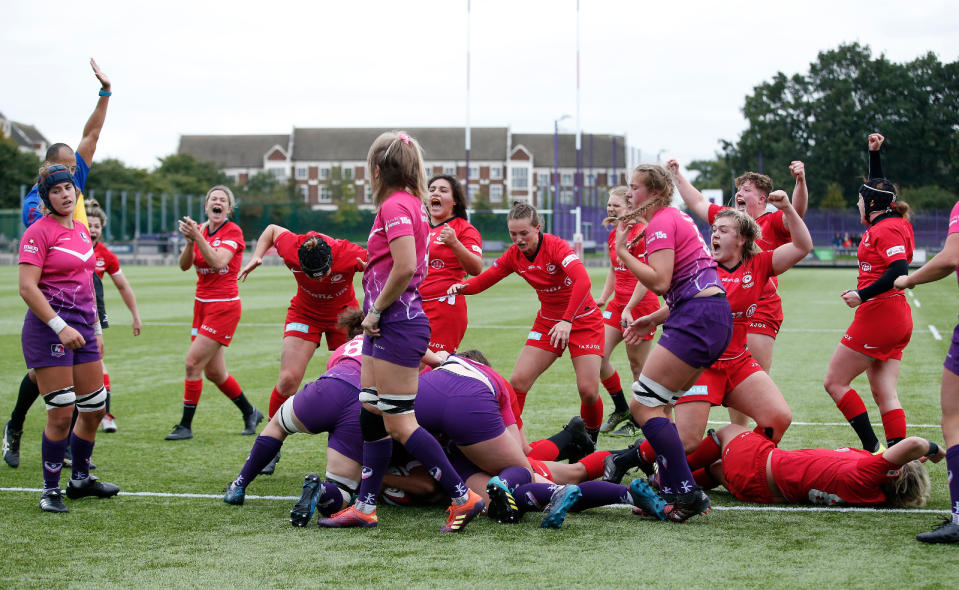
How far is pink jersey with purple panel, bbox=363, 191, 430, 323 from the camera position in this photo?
4762 millimetres

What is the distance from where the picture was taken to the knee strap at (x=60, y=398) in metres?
5.46

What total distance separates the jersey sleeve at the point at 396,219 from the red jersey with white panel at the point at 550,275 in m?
2.20

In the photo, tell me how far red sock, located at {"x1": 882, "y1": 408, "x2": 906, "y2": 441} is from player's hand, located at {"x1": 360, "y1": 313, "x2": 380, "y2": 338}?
3849 millimetres

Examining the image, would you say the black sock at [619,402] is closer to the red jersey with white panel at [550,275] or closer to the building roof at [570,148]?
the red jersey with white panel at [550,275]

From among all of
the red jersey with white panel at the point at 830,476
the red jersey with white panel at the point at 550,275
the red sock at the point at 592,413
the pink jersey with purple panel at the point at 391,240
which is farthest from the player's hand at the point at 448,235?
the red jersey with white panel at the point at 830,476

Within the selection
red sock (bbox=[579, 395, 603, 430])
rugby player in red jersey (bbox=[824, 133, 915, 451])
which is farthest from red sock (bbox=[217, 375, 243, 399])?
rugby player in red jersey (bbox=[824, 133, 915, 451])

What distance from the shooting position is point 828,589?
3.88 m

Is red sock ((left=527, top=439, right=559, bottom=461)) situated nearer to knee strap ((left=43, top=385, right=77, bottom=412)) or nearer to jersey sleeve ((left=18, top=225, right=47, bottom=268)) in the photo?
knee strap ((left=43, top=385, right=77, bottom=412))

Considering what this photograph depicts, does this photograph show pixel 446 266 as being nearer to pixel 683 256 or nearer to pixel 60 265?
pixel 683 256

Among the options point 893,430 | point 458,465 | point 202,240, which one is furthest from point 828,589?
point 202,240

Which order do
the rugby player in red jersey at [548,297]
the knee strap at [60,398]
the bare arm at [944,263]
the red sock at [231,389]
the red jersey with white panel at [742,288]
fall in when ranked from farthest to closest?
the red sock at [231,389] < the rugby player in red jersey at [548,297] < the red jersey with white panel at [742,288] < the knee strap at [60,398] < the bare arm at [944,263]

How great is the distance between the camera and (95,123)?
6.32 metres

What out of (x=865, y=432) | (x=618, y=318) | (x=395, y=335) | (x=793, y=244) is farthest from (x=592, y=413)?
(x=395, y=335)

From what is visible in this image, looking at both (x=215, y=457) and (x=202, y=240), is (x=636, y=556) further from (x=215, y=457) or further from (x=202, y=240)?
(x=202, y=240)
